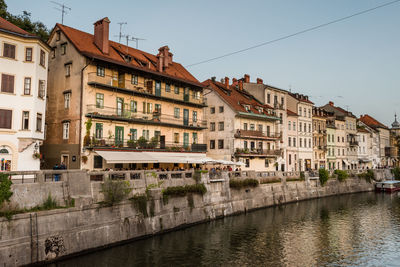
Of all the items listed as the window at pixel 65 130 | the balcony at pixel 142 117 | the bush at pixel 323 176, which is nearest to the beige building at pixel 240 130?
the balcony at pixel 142 117

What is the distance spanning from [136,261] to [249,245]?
8215mm


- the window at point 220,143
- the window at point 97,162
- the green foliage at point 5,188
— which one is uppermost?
the window at point 220,143

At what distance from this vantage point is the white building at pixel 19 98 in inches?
1036

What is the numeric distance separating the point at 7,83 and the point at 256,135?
35.1 m

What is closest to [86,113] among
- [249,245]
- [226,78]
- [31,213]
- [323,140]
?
[31,213]

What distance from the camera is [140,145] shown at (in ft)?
118

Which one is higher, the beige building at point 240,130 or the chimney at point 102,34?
the chimney at point 102,34

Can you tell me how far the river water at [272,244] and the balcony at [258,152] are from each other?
46.6ft

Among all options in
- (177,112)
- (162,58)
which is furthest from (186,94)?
(162,58)

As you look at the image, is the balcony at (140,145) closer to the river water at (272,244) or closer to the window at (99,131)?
the window at (99,131)

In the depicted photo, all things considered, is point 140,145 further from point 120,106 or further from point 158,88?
point 158,88

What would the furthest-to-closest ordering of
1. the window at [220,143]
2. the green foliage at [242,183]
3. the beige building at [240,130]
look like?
the window at [220,143] → the beige building at [240,130] → the green foliage at [242,183]

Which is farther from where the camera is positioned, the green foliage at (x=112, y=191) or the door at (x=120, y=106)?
the door at (x=120, y=106)

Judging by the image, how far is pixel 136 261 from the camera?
1866 cm
